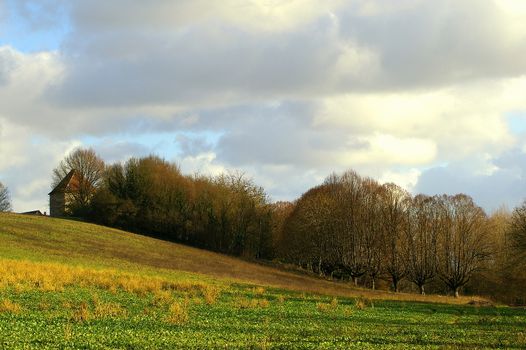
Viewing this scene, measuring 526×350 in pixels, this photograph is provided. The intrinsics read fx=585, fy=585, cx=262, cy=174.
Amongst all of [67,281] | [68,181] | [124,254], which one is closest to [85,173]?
[68,181]

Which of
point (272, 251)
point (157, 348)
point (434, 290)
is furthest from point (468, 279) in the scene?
point (157, 348)

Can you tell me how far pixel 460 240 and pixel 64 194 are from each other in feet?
239

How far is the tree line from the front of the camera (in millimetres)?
87875

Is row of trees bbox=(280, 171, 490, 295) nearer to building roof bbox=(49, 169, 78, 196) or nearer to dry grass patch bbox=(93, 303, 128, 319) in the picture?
building roof bbox=(49, 169, 78, 196)

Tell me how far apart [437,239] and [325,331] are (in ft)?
235

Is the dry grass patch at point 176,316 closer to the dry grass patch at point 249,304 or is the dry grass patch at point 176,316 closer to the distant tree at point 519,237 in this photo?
the dry grass patch at point 249,304

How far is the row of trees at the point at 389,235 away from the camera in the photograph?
287 ft

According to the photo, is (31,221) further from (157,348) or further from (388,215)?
(157,348)

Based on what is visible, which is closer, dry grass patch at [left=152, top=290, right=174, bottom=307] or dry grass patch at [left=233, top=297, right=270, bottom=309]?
dry grass patch at [left=152, top=290, right=174, bottom=307]

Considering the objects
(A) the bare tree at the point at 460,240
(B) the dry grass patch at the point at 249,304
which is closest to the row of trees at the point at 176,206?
(A) the bare tree at the point at 460,240

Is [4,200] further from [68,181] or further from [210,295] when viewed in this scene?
[210,295]

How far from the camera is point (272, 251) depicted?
107 metres

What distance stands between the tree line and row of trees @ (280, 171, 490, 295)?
158mm

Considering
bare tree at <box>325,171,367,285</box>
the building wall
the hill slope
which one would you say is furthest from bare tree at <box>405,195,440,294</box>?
the building wall
